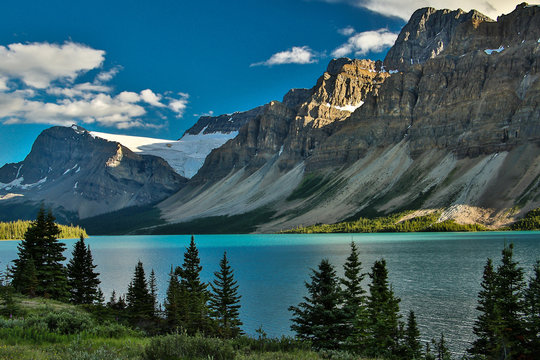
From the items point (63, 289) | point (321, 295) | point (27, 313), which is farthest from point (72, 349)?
point (63, 289)

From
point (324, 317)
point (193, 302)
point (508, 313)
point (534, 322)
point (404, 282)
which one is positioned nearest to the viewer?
point (534, 322)

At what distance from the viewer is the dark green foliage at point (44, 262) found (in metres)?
38.2

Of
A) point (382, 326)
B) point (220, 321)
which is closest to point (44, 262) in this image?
point (220, 321)

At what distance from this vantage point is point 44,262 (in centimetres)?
4053

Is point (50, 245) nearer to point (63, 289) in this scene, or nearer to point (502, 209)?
point (63, 289)

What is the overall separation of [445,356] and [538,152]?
198 m

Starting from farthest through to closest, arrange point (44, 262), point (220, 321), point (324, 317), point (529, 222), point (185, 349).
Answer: point (529, 222) → point (44, 262) → point (220, 321) → point (324, 317) → point (185, 349)

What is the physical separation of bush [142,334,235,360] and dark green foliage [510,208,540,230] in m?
168

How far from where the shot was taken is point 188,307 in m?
34.2

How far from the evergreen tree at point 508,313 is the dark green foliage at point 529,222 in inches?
5842

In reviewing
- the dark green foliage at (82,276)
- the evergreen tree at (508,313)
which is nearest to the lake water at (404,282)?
the evergreen tree at (508,313)

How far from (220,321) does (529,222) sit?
155393 millimetres

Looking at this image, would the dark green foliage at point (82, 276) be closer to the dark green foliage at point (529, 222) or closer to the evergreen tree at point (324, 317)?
the evergreen tree at point (324, 317)

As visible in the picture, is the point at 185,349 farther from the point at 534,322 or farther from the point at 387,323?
the point at 534,322
